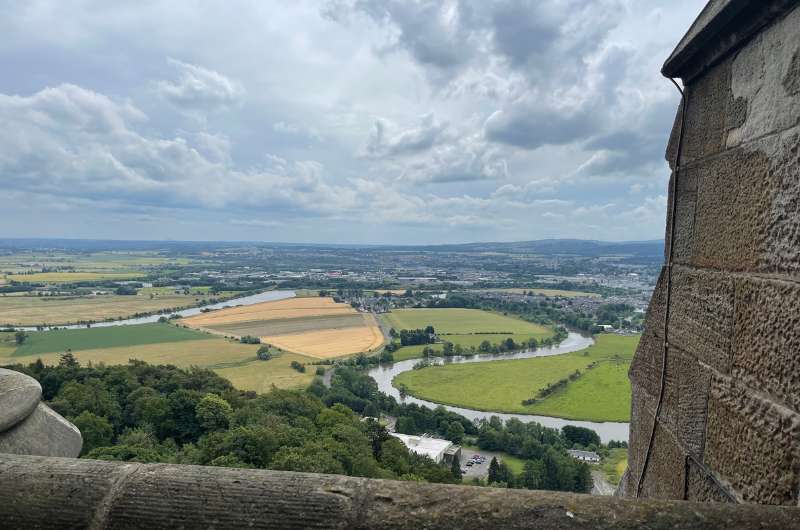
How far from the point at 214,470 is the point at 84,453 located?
2347 centimetres

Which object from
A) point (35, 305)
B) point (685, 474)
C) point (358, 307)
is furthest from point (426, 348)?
point (35, 305)

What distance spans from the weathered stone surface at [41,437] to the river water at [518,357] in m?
39.4

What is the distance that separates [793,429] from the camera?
1.50 metres

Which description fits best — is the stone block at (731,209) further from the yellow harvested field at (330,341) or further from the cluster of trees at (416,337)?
the cluster of trees at (416,337)

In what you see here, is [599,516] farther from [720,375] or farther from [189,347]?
[189,347]

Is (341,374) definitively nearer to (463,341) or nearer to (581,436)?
(581,436)

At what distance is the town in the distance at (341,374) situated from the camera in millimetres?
24906

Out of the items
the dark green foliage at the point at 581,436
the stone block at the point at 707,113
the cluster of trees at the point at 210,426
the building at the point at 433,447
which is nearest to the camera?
the stone block at the point at 707,113

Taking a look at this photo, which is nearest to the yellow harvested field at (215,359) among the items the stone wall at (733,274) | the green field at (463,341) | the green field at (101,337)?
the green field at (101,337)

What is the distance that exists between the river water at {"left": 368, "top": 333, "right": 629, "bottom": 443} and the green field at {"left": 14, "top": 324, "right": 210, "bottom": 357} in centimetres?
2474

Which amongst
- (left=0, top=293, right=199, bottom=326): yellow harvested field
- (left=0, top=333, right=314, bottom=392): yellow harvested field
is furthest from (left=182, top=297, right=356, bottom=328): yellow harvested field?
(left=0, top=333, right=314, bottom=392): yellow harvested field

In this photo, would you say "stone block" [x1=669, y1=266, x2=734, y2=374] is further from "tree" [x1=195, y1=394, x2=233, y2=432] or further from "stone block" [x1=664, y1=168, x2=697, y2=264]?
"tree" [x1=195, y1=394, x2=233, y2=432]

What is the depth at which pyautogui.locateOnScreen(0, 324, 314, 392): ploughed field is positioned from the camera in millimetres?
47062

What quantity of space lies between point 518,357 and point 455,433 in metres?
24.3
